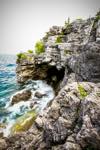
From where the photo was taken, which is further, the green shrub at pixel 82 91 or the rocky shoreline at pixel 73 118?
the green shrub at pixel 82 91

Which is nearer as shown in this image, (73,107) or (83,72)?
(73,107)

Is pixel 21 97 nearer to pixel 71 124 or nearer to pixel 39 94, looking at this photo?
pixel 39 94

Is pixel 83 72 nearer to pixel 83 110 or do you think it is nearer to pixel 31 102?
pixel 83 110

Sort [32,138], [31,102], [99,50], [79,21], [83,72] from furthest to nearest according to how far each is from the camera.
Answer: [79,21]
[31,102]
[83,72]
[99,50]
[32,138]

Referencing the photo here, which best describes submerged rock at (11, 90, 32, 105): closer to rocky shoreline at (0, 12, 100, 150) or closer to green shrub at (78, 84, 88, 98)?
rocky shoreline at (0, 12, 100, 150)

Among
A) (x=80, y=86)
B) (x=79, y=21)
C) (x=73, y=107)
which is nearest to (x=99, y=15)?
(x=79, y=21)

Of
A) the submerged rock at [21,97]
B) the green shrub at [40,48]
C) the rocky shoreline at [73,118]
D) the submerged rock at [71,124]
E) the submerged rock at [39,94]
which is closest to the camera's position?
the submerged rock at [71,124]

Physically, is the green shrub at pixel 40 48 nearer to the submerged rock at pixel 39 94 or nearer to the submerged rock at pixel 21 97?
the submerged rock at pixel 21 97

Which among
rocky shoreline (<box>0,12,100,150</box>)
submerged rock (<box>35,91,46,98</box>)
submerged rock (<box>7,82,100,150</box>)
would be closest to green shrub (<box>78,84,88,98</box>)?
rocky shoreline (<box>0,12,100,150</box>)

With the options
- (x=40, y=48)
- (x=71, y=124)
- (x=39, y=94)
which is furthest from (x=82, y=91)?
(x=40, y=48)

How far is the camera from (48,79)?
46406 mm

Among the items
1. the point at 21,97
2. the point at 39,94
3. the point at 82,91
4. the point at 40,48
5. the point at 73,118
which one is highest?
the point at 40,48

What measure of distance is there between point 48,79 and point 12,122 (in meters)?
17.7

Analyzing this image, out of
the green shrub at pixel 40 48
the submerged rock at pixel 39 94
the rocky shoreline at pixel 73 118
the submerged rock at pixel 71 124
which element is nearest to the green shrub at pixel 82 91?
the rocky shoreline at pixel 73 118
